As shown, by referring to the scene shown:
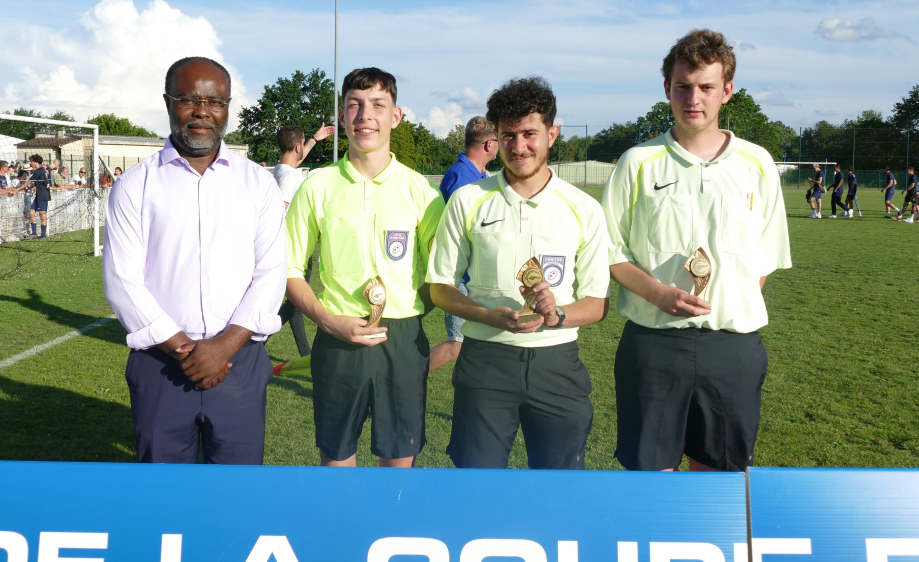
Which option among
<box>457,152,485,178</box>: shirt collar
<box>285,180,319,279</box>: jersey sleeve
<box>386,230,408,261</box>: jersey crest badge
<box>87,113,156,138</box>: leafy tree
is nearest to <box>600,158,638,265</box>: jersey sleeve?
<box>386,230,408,261</box>: jersey crest badge

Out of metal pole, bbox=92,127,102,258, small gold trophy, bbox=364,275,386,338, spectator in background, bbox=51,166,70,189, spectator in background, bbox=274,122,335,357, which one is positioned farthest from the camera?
spectator in background, bbox=51,166,70,189

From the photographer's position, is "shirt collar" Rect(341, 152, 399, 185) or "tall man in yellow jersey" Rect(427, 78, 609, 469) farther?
"shirt collar" Rect(341, 152, 399, 185)

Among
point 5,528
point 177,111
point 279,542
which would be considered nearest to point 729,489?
point 279,542

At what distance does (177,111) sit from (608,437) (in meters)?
3.56

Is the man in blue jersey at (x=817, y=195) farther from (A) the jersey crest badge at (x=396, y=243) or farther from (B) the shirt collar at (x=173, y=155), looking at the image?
(B) the shirt collar at (x=173, y=155)

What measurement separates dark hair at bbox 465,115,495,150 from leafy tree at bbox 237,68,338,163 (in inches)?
2779

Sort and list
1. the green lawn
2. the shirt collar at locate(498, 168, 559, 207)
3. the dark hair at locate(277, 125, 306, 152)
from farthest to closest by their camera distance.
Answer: the dark hair at locate(277, 125, 306, 152)
the green lawn
the shirt collar at locate(498, 168, 559, 207)

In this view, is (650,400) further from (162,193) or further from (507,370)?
(162,193)

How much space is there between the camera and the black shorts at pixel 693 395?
2.68m

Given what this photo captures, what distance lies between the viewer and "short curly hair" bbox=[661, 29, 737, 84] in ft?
8.60

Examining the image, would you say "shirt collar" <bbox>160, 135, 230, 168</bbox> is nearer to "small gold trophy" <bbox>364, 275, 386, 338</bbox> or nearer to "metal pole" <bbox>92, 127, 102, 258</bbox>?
"small gold trophy" <bbox>364, 275, 386, 338</bbox>

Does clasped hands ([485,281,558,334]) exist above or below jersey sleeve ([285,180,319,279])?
below

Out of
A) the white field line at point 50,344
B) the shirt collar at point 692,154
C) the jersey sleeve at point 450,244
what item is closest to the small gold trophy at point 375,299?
the jersey sleeve at point 450,244

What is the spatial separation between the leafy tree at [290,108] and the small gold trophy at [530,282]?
73.7 metres
